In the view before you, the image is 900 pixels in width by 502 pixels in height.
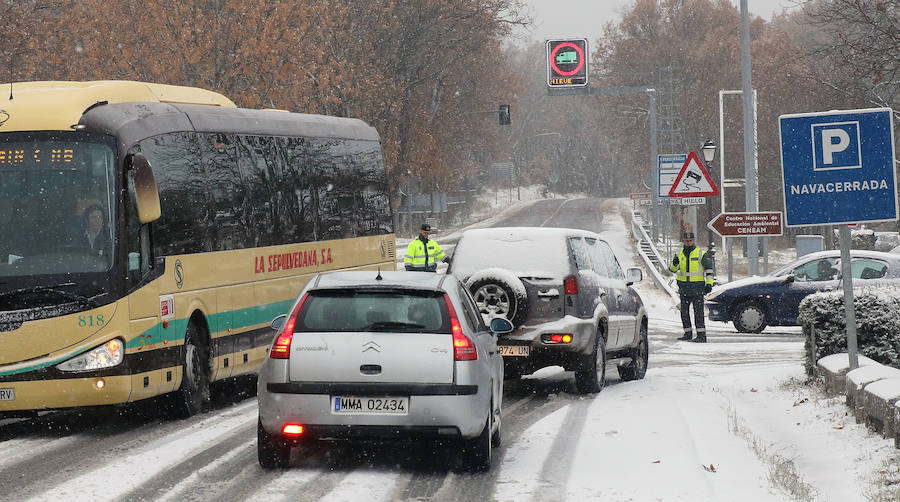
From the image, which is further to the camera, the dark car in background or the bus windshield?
the dark car in background

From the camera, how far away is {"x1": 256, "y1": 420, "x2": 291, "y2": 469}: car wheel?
9328mm

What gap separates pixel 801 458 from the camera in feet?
33.3

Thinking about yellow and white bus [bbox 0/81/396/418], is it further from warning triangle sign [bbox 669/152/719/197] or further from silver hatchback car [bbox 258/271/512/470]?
warning triangle sign [bbox 669/152/719/197]

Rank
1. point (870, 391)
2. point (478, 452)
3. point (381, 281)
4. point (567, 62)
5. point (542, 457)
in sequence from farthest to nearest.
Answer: point (567, 62) < point (870, 391) < point (542, 457) < point (381, 281) < point (478, 452)

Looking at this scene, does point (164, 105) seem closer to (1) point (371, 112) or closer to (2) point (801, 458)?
(2) point (801, 458)

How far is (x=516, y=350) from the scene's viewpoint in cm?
1420

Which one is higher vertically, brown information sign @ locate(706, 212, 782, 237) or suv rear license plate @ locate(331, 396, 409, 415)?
brown information sign @ locate(706, 212, 782, 237)

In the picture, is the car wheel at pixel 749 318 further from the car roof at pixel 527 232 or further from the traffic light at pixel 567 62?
the traffic light at pixel 567 62

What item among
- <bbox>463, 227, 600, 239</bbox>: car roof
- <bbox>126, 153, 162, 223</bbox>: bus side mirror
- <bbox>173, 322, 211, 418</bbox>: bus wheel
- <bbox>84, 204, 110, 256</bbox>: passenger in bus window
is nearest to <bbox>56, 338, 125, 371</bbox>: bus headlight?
<bbox>84, 204, 110, 256</bbox>: passenger in bus window

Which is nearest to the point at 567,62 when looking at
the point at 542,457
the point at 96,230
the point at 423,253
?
the point at 423,253

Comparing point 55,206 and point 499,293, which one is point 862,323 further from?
point 55,206

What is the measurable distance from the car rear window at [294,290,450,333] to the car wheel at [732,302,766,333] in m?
16.8

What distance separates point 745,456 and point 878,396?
108 centimetres

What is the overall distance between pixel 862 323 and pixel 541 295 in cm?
332
